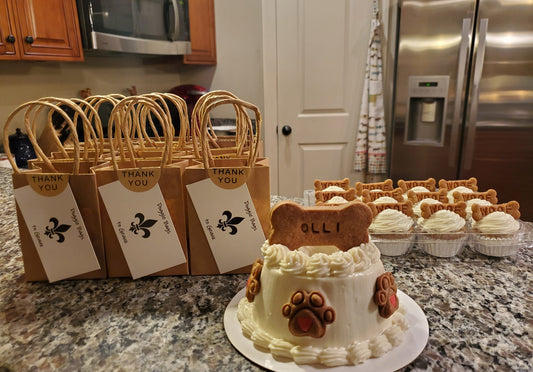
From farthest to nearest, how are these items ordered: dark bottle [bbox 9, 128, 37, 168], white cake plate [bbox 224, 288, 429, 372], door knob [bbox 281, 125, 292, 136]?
door knob [bbox 281, 125, 292, 136]
dark bottle [bbox 9, 128, 37, 168]
white cake plate [bbox 224, 288, 429, 372]

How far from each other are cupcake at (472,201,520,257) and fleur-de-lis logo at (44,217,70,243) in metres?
1.00

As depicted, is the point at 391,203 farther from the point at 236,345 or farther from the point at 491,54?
the point at 491,54

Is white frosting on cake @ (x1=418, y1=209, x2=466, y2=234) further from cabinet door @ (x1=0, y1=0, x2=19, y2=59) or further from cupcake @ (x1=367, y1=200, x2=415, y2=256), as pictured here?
cabinet door @ (x1=0, y1=0, x2=19, y2=59)

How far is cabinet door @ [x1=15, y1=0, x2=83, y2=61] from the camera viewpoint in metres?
2.00

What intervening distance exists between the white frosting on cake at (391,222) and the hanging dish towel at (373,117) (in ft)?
6.20

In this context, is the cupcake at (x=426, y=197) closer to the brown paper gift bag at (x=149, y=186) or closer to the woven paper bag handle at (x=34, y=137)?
the brown paper gift bag at (x=149, y=186)

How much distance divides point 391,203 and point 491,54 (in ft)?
5.66

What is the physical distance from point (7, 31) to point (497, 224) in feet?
7.62

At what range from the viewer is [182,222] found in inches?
34.8

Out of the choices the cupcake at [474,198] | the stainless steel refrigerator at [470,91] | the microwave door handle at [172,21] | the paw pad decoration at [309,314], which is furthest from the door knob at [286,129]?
the paw pad decoration at [309,314]

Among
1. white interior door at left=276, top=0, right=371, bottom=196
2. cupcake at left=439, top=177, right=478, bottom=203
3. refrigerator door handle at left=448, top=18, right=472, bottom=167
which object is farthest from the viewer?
white interior door at left=276, top=0, right=371, bottom=196

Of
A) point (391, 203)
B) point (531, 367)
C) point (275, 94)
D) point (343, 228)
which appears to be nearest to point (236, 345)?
point (343, 228)

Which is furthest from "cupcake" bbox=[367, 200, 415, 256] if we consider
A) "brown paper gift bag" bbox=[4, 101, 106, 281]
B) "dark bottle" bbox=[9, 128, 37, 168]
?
"dark bottle" bbox=[9, 128, 37, 168]

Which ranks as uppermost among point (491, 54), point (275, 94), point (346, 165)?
point (491, 54)
